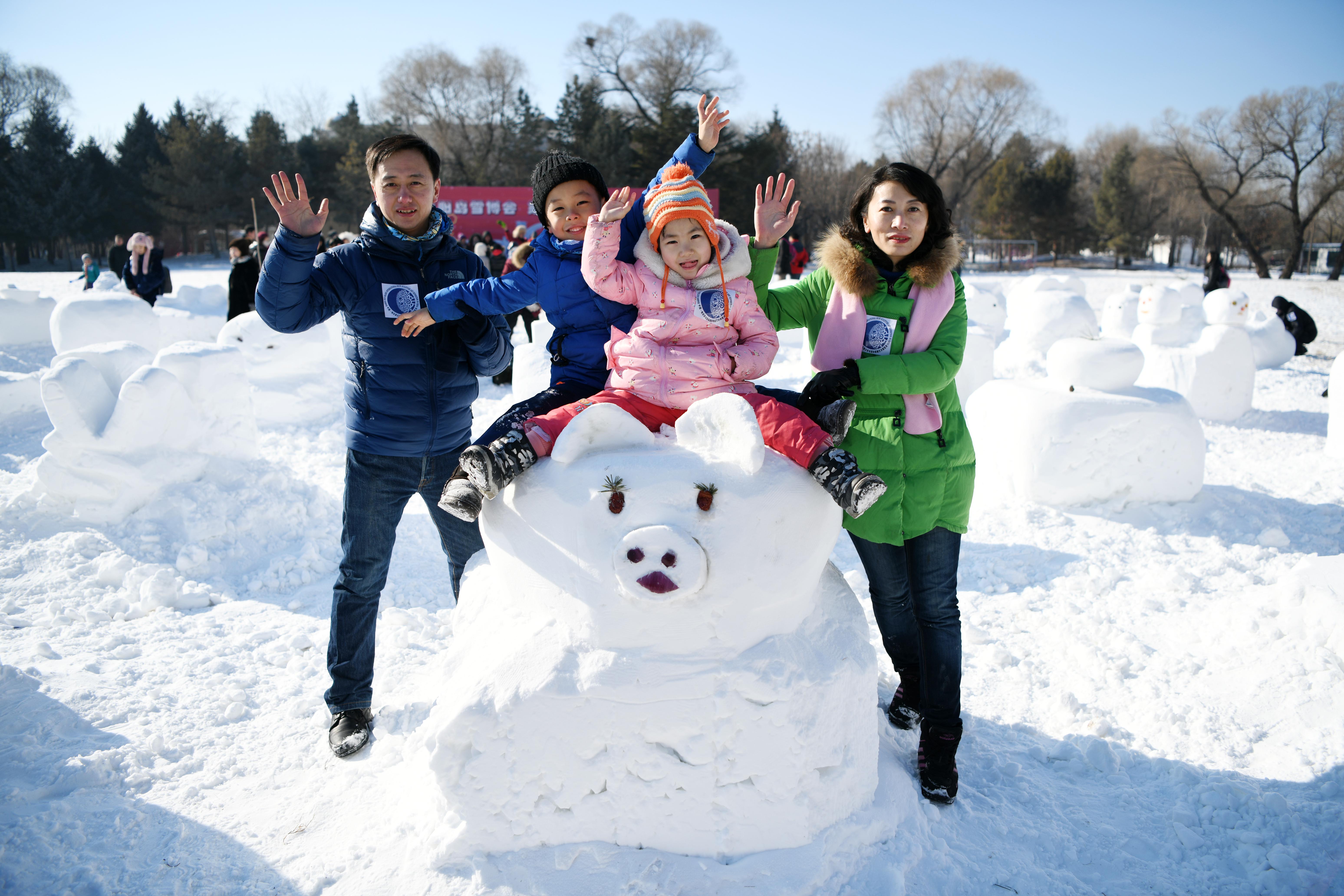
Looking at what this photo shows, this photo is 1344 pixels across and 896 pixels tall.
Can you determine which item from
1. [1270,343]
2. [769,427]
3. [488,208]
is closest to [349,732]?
[769,427]

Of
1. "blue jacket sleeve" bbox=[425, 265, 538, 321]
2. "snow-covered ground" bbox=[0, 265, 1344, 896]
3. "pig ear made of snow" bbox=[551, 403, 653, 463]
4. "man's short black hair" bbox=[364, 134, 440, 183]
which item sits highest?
"man's short black hair" bbox=[364, 134, 440, 183]

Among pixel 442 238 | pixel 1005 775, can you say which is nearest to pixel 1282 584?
pixel 1005 775

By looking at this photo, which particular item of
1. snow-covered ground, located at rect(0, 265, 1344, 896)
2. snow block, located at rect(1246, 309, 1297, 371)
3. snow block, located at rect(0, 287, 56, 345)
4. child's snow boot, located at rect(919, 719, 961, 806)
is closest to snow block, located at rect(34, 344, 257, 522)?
snow-covered ground, located at rect(0, 265, 1344, 896)

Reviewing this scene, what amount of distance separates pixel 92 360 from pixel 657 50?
1202 inches

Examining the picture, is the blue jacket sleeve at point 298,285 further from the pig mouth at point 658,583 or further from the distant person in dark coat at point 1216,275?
the distant person in dark coat at point 1216,275

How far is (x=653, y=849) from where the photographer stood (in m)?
1.96

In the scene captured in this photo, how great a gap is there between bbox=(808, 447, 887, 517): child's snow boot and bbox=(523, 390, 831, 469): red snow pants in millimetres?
32

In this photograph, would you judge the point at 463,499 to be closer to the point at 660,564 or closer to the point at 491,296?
the point at 660,564

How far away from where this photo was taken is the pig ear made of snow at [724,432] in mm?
1854

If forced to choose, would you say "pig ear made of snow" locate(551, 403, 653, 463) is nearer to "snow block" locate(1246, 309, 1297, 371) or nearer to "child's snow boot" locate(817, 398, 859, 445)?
"child's snow boot" locate(817, 398, 859, 445)

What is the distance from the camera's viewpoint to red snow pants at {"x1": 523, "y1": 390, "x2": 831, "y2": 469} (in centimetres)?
195

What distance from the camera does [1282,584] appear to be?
340 cm

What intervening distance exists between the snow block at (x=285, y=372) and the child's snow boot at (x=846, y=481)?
248 inches

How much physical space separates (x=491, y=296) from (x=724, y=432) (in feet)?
3.09
